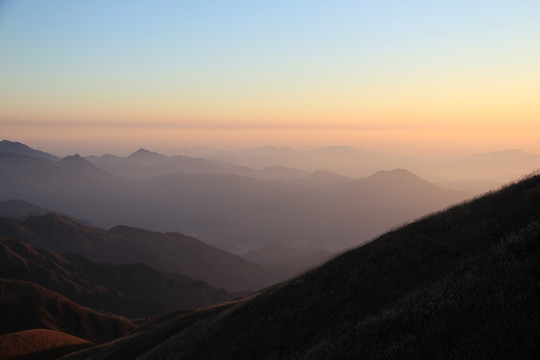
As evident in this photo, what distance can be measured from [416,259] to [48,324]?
13613 cm

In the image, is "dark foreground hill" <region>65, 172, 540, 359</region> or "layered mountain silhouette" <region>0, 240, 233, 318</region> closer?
"dark foreground hill" <region>65, 172, 540, 359</region>

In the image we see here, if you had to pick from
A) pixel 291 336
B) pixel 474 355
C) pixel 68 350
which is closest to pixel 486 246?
pixel 474 355

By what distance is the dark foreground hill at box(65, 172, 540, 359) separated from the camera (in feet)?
31.0

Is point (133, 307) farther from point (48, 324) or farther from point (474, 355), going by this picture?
point (474, 355)

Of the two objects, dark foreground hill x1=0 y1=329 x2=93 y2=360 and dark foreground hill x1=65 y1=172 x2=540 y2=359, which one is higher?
dark foreground hill x1=65 y1=172 x2=540 y2=359

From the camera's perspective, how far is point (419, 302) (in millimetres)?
A: 12203

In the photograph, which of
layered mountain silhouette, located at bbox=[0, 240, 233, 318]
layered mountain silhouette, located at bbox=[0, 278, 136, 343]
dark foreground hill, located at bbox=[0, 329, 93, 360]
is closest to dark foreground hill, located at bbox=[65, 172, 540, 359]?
dark foreground hill, located at bbox=[0, 329, 93, 360]

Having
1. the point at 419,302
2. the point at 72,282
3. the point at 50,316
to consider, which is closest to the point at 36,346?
the point at 50,316

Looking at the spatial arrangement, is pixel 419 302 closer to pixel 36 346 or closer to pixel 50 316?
pixel 36 346

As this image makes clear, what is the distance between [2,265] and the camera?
555 ft

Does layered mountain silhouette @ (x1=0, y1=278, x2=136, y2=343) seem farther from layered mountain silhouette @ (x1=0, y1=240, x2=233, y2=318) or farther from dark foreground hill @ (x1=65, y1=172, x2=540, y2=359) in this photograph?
dark foreground hill @ (x1=65, y1=172, x2=540, y2=359)

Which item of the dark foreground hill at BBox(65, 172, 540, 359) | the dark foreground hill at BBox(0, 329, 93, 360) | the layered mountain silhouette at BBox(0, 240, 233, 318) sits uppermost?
the dark foreground hill at BBox(65, 172, 540, 359)

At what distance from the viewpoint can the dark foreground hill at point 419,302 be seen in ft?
31.0

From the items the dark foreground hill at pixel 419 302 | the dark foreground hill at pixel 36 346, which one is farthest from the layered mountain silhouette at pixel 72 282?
the dark foreground hill at pixel 419 302
